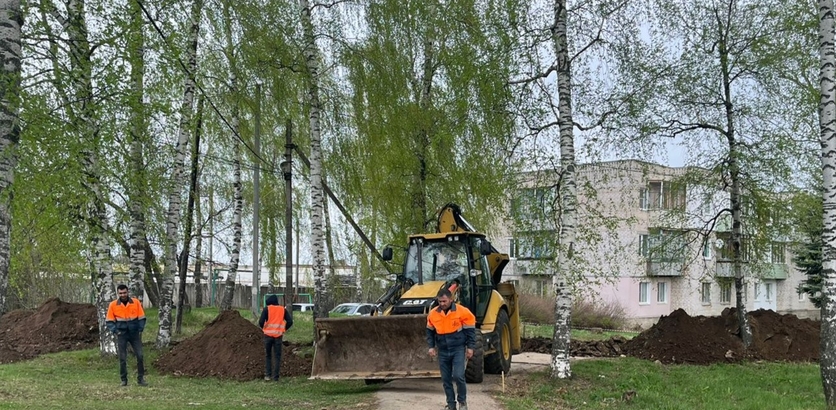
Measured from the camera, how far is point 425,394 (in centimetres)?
1114

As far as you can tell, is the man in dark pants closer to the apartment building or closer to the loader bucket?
the loader bucket

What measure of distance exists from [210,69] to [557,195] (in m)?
9.38

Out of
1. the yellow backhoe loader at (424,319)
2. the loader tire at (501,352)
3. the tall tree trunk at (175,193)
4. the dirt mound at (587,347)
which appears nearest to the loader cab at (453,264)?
the yellow backhoe loader at (424,319)

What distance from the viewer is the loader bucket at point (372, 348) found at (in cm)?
1125

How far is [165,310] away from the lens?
17.0 metres

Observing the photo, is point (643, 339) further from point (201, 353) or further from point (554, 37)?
point (201, 353)

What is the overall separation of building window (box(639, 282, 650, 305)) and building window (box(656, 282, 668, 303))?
78 centimetres

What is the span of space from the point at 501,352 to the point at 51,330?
13930 millimetres

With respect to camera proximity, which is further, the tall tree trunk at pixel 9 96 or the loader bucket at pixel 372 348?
the loader bucket at pixel 372 348

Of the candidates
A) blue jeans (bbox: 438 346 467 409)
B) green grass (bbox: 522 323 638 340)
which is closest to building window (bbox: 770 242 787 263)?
green grass (bbox: 522 323 638 340)

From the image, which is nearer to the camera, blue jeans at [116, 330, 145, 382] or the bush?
blue jeans at [116, 330, 145, 382]

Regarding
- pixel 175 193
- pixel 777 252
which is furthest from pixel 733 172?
pixel 175 193

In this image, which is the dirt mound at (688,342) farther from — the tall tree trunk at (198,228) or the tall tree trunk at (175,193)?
the tall tree trunk at (198,228)

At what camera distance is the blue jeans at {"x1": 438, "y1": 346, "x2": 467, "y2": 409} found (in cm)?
946
